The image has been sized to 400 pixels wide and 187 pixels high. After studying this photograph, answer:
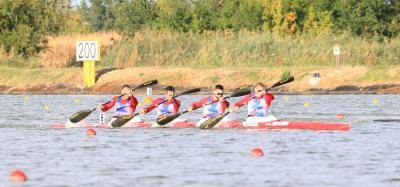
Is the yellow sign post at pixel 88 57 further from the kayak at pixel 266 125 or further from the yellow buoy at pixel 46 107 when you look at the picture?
the kayak at pixel 266 125

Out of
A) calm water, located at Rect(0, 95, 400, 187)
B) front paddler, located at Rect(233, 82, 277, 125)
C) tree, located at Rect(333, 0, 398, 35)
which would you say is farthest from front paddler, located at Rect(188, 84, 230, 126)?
tree, located at Rect(333, 0, 398, 35)

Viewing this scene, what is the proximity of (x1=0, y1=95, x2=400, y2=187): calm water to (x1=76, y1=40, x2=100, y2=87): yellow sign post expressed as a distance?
20031 mm

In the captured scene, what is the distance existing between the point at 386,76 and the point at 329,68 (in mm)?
2921

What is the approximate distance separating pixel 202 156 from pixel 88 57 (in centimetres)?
3420

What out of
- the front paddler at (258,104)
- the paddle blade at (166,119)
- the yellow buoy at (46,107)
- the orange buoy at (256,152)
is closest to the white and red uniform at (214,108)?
the paddle blade at (166,119)

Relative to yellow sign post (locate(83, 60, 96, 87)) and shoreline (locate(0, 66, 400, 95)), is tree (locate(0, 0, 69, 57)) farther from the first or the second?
yellow sign post (locate(83, 60, 96, 87))

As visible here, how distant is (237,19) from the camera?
68000 mm

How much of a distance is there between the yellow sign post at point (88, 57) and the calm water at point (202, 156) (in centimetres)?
2003

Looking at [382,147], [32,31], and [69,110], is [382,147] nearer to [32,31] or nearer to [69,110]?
[69,110]

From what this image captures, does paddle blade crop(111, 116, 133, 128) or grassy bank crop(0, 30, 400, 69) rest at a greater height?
grassy bank crop(0, 30, 400, 69)

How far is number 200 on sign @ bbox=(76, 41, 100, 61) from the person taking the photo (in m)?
58.4

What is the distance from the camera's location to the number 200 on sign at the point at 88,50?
192 ft

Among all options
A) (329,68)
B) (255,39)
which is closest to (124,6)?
(255,39)

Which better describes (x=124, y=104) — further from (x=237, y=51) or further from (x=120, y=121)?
(x=237, y=51)
